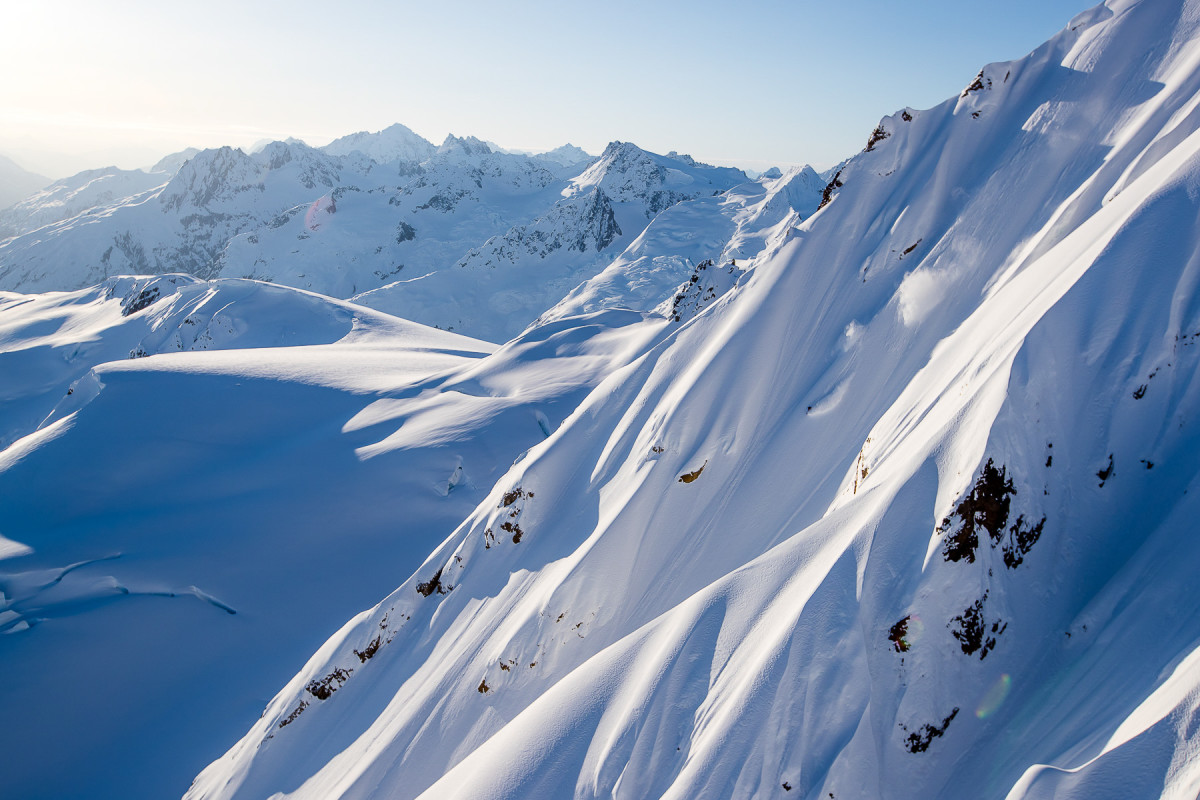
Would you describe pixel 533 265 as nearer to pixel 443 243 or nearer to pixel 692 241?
pixel 692 241

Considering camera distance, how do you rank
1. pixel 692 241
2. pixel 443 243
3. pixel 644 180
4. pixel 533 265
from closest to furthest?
pixel 692 241 → pixel 533 265 → pixel 644 180 → pixel 443 243

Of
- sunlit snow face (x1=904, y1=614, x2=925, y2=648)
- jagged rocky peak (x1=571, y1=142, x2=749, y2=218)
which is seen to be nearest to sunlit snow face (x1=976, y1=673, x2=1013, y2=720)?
sunlit snow face (x1=904, y1=614, x2=925, y2=648)

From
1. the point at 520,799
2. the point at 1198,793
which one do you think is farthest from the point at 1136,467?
the point at 520,799

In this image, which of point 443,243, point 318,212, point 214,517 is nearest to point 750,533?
point 214,517

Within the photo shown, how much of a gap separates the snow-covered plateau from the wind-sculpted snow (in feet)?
0.16

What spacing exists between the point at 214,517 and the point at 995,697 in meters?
25.9

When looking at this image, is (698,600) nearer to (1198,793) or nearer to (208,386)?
(1198,793)

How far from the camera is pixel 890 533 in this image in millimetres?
7484

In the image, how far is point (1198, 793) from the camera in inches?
168

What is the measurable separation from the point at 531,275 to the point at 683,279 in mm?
36380

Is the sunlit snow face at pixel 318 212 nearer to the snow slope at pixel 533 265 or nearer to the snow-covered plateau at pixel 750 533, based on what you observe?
the snow slope at pixel 533 265

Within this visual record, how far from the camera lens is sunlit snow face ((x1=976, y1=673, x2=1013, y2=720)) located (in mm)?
6688

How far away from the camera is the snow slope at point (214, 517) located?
17.9m

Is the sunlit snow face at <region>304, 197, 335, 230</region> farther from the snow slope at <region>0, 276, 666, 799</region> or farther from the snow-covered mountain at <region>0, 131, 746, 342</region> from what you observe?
the snow slope at <region>0, 276, 666, 799</region>
